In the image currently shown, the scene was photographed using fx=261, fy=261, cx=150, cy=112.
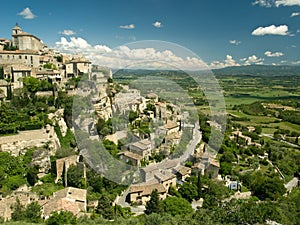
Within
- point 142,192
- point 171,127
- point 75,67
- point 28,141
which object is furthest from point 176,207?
point 75,67

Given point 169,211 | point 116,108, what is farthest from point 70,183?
point 116,108

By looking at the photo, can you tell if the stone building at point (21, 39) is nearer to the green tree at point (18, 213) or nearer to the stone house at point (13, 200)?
the stone house at point (13, 200)

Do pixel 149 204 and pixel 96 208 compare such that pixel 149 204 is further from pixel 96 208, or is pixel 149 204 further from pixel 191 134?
pixel 191 134

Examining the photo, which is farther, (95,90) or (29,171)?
(95,90)

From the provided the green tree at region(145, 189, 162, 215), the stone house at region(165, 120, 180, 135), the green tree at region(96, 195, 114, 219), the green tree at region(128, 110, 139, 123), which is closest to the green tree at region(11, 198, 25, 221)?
the green tree at region(96, 195, 114, 219)

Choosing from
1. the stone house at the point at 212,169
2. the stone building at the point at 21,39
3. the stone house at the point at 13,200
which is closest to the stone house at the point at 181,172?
the stone house at the point at 212,169

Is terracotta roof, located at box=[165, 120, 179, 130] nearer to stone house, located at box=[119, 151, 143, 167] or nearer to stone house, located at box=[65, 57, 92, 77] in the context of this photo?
stone house, located at box=[119, 151, 143, 167]
